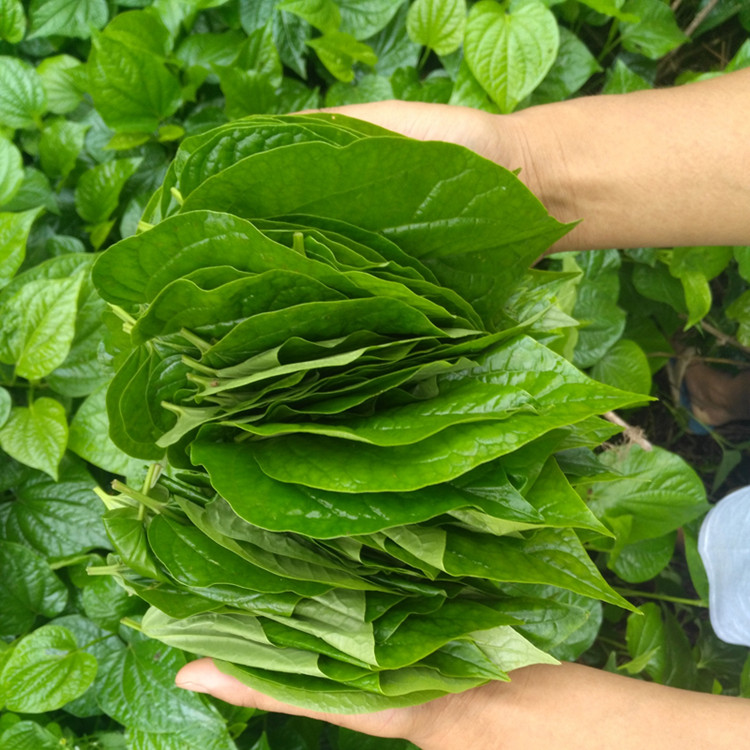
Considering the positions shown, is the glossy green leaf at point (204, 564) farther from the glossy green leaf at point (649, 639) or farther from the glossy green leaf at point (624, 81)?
the glossy green leaf at point (624, 81)

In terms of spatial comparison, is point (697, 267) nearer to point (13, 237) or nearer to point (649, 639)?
point (649, 639)

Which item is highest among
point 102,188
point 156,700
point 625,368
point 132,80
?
point 132,80

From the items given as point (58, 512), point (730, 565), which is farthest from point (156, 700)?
point (730, 565)

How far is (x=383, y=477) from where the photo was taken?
319 mm

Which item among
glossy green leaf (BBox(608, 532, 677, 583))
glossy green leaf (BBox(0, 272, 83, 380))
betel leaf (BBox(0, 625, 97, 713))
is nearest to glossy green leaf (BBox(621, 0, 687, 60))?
glossy green leaf (BBox(608, 532, 677, 583))

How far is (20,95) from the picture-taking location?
0.71 metres

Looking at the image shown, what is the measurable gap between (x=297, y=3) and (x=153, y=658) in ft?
2.30

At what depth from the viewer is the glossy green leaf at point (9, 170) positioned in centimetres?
65

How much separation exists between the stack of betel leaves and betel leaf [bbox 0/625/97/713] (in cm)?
26

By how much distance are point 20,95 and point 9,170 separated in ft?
0.40

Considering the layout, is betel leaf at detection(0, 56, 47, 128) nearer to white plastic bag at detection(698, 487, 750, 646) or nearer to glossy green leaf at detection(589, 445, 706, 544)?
glossy green leaf at detection(589, 445, 706, 544)

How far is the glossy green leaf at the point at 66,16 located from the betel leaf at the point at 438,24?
1.20ft

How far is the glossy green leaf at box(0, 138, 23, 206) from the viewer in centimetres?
65

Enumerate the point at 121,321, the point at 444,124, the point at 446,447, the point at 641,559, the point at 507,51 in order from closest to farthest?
the point at 446,447
the point at 121,321
the point at 444,124
the point at 507,51
the point at 641,559
